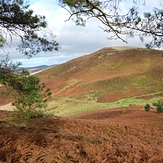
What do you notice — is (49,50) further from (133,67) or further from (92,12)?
(133,67)

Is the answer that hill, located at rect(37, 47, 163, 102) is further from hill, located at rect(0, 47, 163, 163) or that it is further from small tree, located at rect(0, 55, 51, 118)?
small tree, located at rect(0, 55, 51, 118)

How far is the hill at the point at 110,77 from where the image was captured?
94.3 ft

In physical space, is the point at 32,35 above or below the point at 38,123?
above

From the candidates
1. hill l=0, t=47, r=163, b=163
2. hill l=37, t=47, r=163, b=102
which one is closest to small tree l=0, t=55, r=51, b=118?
hill l=0, t=47, r=163, b=163

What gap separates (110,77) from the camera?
1329 inches

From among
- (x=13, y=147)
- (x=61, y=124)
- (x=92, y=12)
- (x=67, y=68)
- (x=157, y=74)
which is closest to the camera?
(x=13, y=147)

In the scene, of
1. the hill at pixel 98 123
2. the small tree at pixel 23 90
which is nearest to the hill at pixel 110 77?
the hill at pixel 98 123

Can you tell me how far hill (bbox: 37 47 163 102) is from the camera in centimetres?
2873

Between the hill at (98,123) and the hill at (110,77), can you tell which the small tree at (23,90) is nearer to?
the hill at (98,123)

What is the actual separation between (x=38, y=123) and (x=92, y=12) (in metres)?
3.69

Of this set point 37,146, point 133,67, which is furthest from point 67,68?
point 37,146

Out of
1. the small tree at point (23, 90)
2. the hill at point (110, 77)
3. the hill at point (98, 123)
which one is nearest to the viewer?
the hill at point (98, 123)

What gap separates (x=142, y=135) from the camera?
625 cm

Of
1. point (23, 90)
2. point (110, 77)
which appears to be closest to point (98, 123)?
point (23, 90)
